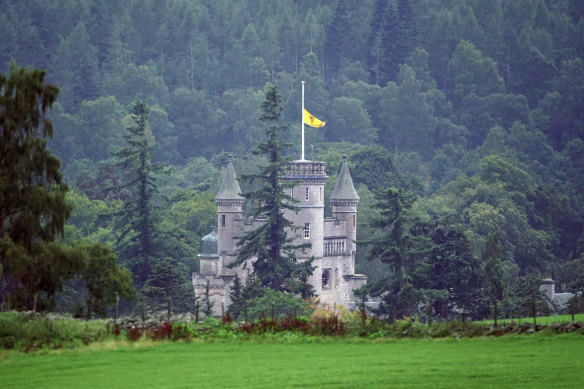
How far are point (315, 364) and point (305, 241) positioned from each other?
6789 centimetres

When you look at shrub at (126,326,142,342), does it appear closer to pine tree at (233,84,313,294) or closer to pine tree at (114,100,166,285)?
pine tree at (233,84,313,294)

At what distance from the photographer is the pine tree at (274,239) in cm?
10412

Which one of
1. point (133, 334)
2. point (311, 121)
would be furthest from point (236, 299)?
point (133, 334)

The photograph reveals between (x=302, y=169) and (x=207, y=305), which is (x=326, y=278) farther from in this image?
(x=207, y=305)

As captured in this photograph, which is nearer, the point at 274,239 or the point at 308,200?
the point at 274,239

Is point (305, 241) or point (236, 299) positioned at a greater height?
point (305, 241)

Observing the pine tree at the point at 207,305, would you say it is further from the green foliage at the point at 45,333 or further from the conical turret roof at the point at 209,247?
the conical turret roof at the point at 209,247

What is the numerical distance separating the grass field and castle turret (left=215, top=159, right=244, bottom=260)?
6456cm

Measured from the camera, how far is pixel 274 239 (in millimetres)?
106438

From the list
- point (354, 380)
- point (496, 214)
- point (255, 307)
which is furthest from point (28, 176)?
point (496, 214)

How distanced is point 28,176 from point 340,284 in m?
57.4

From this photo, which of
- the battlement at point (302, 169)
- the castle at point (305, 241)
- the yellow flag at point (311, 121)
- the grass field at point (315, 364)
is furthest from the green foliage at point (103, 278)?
the yellow flag at point (311, 121)

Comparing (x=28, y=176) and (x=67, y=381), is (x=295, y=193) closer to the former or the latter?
(x=28, y=176)

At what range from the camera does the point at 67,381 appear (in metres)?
40.9
